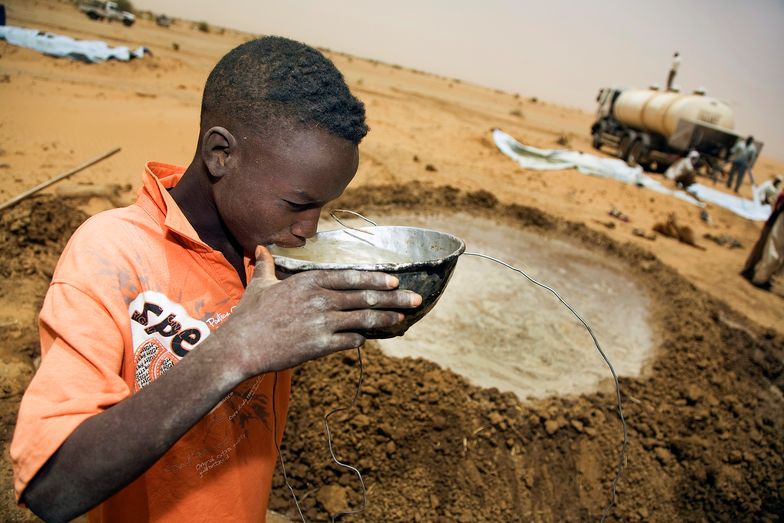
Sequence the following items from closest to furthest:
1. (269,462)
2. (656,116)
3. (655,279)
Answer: (269,462) < (655,279) < (656,116)


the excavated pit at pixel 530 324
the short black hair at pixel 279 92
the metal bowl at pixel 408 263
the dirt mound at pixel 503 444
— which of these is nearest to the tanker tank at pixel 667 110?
the excavated pit at pixel 530 324

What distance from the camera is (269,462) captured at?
1.34 meters

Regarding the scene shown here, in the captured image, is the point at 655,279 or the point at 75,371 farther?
the point at 655,279

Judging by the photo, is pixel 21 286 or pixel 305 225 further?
pixel 21 286

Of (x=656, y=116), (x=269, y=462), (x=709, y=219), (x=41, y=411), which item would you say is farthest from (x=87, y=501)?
(x=656, y=116)

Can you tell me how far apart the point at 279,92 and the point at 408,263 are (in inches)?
20.3

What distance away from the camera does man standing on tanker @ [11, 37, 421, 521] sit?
723 mm

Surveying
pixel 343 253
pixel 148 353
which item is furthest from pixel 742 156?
pixel 148 353

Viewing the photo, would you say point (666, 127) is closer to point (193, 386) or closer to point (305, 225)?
point (305, 225)

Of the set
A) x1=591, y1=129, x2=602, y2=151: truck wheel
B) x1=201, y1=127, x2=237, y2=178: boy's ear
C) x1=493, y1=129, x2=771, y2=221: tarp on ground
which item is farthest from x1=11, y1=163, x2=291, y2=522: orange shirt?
x1=591, y1=129, x2=602, y2=151: truck wheel

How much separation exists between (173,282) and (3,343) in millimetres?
2876

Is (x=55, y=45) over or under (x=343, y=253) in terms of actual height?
under

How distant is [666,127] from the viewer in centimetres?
1356

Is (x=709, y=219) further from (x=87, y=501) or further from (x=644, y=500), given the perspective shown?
(x=87, y=501)
